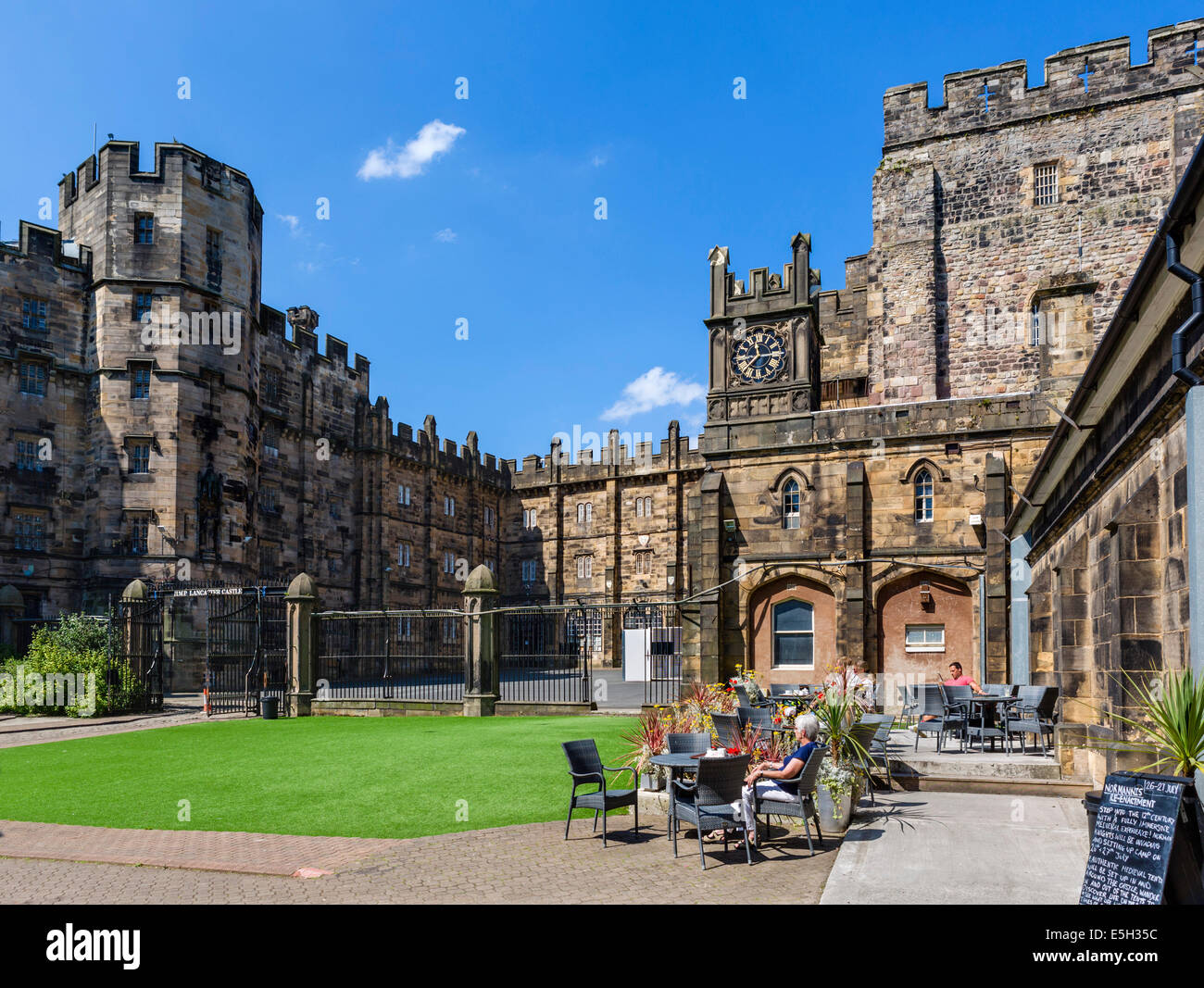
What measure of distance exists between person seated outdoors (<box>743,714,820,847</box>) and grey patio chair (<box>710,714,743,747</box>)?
1.53 metres

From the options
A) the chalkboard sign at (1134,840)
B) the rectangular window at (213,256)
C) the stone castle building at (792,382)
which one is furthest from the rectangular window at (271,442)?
the chalkboard sign at (1134,840)

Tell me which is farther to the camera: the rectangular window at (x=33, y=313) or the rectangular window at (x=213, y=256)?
the rectangular window at (x=213, y=256)

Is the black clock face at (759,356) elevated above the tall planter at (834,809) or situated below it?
above

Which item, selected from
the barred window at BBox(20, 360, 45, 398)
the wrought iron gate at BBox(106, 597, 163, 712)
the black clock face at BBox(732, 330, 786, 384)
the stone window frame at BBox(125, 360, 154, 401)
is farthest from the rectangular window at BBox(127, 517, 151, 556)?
the black clock face at BBox(732, 330, 786, 384)

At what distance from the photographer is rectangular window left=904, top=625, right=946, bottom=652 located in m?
22.4

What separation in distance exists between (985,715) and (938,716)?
1.04 meters

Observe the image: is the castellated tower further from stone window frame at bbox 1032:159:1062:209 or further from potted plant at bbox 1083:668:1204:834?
potted plant at bbox 1083:668:1204:834

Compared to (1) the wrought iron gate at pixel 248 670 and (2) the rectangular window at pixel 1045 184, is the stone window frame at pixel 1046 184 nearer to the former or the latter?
(2) the rectangular window at pixel 1045 184

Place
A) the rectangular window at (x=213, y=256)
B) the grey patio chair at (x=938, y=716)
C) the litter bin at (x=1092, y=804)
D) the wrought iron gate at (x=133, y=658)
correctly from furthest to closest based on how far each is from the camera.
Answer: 1. the rectangular window at (x=213, y=256)
2. the wrought iron gate at (x=133, y=658)
3. the grey patio chair at (x=938, y=716)
4. the litter bin at (x=1092, y=804)

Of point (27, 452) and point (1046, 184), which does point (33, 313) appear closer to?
point (27, 452)

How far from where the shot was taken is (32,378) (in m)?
32.6

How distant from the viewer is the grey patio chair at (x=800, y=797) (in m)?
8.05

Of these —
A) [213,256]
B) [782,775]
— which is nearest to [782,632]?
[782,775]

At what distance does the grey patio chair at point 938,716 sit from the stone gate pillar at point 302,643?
15.7m
